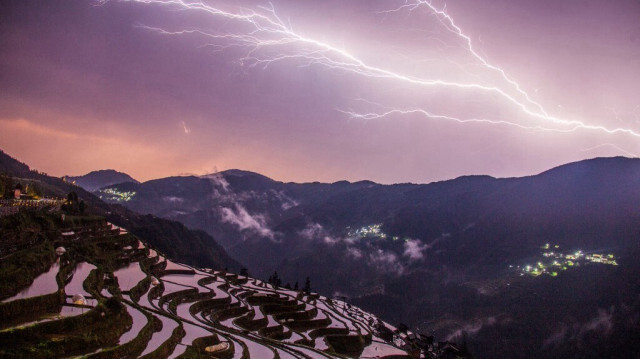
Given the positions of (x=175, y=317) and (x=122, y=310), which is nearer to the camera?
(x=122, y=310)

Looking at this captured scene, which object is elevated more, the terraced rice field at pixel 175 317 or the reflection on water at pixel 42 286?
the reflection on water at pixel 42 286

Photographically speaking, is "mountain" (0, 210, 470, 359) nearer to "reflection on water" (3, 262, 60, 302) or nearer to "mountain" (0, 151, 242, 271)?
"reflection on water" (3, 262, 60, 302)

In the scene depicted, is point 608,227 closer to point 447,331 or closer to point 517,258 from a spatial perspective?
point 517,258

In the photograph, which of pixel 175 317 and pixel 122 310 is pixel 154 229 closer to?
pixel 175 317

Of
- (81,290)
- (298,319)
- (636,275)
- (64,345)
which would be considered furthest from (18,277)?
(636,275)

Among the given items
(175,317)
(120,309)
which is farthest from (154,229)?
(120,309)

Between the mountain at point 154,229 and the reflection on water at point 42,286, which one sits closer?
the reflection on water at point 42,286

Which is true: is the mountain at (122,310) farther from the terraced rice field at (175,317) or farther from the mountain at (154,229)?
the mountain at (154,229)

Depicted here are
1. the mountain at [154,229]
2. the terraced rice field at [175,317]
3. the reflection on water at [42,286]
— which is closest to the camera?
the reflection on water at [42,286]

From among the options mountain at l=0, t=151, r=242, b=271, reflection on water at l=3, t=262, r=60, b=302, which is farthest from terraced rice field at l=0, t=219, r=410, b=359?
mountain at l=0, t=151, r=242, b=271

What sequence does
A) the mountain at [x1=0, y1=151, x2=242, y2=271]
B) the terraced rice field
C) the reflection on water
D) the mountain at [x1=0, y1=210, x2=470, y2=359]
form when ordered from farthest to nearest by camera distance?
the mountain at [x1=0, y1=151, x2=242, y2=271], the terraced rice field, the reflection on water, the mountain at [x1=0, y1=210, x2=470, y2=359]

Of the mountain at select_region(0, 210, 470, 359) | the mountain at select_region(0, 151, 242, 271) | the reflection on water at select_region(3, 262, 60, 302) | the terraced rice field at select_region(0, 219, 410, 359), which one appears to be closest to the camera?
the mountain at select_region(0, 210, 470, 359)

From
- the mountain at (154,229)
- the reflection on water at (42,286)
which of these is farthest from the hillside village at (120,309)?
the mountain at (154,229)
